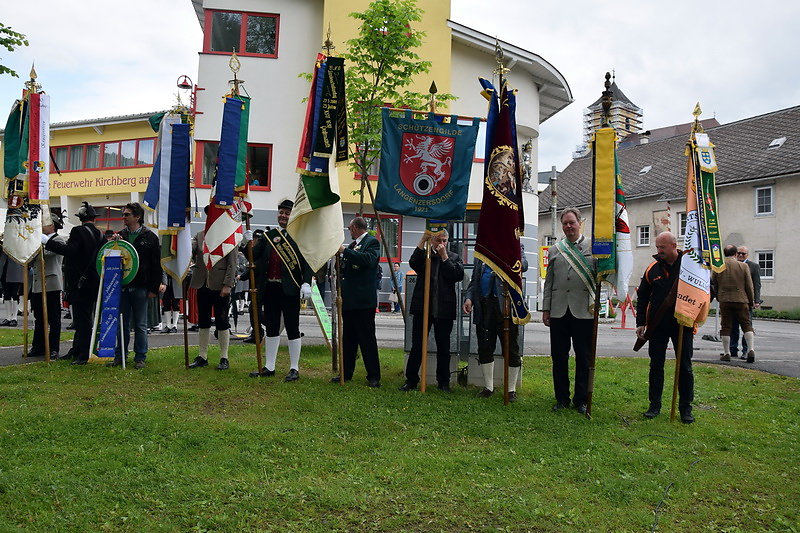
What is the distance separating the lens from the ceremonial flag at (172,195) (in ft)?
29.8

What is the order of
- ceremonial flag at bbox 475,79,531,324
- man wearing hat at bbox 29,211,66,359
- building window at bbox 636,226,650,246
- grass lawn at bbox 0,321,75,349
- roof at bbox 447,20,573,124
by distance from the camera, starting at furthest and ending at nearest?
building window at bbox 636,226,650,246
roof at bbox 447,20,573,124
grass lawn at bbox 0,321,75,349
man wearing hat at bbox 29,211,66,359
ceremonial flag at bbox 475,79,531,324

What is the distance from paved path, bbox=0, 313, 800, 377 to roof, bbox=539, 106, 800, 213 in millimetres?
18289

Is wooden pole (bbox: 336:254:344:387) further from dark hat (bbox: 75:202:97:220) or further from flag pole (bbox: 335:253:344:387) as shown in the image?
dark hat (bbox: 75:202:97:220)

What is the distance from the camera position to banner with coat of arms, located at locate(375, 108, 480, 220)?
832 cm

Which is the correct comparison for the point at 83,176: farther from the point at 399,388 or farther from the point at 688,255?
the point at 688,255

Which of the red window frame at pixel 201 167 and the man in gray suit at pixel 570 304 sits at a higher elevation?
the red window frame at pixel 201 167

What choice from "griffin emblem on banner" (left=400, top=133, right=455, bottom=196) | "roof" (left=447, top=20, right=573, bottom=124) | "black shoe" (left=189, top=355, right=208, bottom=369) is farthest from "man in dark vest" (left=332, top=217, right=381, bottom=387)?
"roof" (left=447, top=20, right=573, bottom=124)

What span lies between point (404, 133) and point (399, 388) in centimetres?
327

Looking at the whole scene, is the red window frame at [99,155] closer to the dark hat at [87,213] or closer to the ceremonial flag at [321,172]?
the dark hat at [87,213]

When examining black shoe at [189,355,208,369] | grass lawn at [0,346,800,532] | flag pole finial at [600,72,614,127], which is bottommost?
grass lawn at [0,346,800,532]

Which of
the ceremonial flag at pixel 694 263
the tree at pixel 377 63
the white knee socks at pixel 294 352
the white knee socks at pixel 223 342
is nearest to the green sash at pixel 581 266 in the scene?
the ceremonial flag at pixel 694 263

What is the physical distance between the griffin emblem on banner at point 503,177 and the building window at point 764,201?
105ft

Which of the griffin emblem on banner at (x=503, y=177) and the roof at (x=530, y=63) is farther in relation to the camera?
the roof at (x=530, y=63)

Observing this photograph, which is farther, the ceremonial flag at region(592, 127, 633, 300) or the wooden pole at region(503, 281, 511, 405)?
the wooden pole at region(503, 281, 511, 405)
